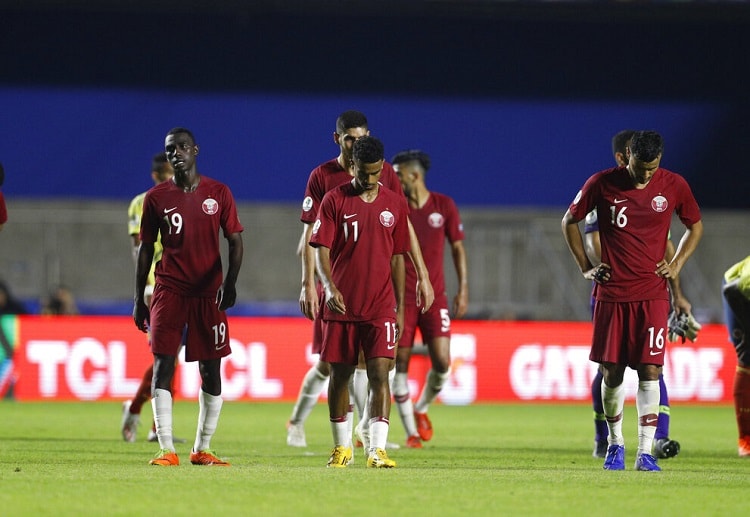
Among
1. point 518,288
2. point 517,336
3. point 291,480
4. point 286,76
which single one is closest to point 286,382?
point 517,336

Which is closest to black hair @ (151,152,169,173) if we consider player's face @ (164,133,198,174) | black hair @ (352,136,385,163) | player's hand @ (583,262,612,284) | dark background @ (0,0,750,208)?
player's face @ (164,133,198,174)

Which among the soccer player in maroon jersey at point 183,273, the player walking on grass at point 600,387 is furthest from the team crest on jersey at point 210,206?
the player walking on grass at point 600,387

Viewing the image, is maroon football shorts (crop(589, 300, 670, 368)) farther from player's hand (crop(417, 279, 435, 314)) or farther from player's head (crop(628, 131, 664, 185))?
player's hand (crop(417, 279, 435, 314))

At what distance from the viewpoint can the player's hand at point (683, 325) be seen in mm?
10086

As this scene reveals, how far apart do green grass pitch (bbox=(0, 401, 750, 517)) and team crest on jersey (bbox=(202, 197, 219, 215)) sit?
1.75m

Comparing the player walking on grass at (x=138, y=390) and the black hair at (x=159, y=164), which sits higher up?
the black hair at (x=159, y=164)

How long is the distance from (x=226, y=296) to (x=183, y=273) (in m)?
0.35

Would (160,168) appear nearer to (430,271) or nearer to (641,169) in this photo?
(430,271)

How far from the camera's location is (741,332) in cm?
1160

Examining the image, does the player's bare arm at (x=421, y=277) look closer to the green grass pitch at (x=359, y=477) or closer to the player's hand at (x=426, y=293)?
the player's hand at (x=426, y=293)

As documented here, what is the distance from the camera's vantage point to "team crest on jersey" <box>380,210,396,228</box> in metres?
9.02

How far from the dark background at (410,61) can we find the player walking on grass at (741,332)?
15.1m

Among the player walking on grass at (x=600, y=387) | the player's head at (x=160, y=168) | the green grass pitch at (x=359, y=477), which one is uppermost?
the player's head at (x=160, y=168)

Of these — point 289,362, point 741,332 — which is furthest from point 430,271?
point 289,362
